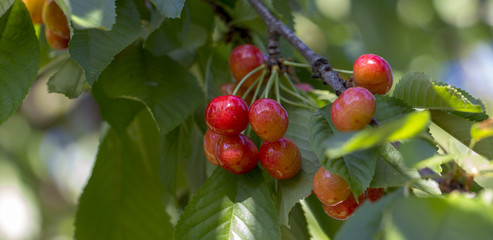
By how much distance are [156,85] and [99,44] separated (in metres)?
0.19

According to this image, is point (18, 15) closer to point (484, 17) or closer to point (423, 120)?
point (423, 120)

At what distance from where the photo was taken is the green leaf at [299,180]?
0.79 metres

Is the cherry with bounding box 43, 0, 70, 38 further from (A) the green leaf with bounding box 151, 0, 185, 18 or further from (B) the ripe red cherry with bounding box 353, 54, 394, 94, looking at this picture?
(B) the ripe red cherry with bounding box 353, 54, 394, 94

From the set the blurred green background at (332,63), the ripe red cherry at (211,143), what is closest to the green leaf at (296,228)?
the ripe red cherry at (211,143)

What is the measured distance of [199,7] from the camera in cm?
114

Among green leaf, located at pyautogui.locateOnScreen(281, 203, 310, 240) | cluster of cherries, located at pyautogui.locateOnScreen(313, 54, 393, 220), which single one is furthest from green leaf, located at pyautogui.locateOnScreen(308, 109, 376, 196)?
green leaf, located at pyautogui.locateOnScreen(281, 203, 310, 240)

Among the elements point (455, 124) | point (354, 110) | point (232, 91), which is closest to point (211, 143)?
point (232, 91)

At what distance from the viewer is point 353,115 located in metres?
0.65

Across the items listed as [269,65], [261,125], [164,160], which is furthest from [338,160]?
[164,160]

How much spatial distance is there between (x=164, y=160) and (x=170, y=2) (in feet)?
1.19

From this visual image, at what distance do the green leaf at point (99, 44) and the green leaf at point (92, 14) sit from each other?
4.3 inches

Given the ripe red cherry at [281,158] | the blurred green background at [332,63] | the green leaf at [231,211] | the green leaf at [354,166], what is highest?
the green leaf at [354,166]

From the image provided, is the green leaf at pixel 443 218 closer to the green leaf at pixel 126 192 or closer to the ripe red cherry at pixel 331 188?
the ripe red cherry at pixel 331 188

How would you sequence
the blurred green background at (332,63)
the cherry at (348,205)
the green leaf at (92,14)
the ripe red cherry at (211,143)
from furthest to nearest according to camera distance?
the blurred green background at (332,63)
the ripe red cherry at (211,143)
the cherry at (348,205)
the green leaf at (92,14)
